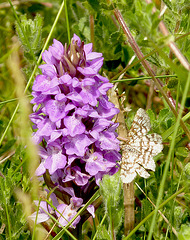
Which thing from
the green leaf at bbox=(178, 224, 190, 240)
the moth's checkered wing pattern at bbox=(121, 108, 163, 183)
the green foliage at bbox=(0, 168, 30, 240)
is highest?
the moth's checkered wing pattern at bbox=(121, 108, 163, 183)

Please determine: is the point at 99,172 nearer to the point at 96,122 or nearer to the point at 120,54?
the point at 96,122

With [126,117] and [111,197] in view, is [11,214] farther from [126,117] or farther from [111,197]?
[126,117]

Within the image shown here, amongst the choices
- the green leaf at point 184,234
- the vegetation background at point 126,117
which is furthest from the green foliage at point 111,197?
the green leaf at point 184,234

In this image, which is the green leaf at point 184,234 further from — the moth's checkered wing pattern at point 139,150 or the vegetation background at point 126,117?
the moth's checkered wing pattern at point 139,150

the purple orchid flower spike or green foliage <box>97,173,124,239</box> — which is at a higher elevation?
the purple orchid flower spike

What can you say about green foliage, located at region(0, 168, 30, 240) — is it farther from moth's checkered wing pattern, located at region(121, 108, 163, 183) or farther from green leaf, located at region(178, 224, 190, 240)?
green leaf, located at region(178, 224, 190, 240)

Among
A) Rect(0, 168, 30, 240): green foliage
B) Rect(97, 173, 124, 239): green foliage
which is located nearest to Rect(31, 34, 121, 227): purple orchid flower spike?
Rect(97, 173, 124, 239): green foliage

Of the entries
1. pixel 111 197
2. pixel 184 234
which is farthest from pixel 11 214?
pixel 184 234

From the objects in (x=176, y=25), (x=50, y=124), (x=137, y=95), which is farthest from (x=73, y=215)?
(x=137, y=95)
